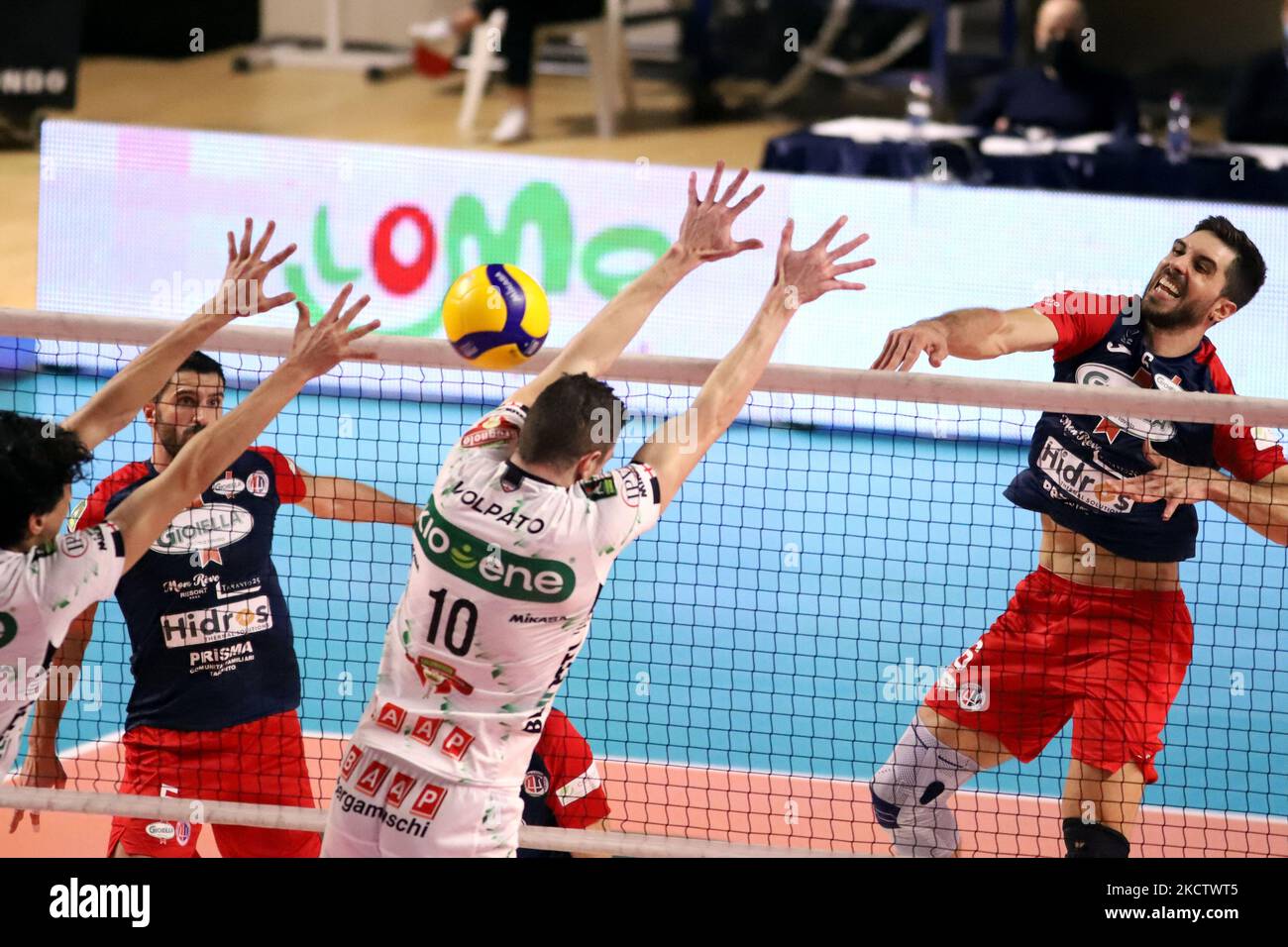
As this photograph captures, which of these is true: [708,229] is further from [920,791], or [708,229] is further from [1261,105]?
[1261,105]

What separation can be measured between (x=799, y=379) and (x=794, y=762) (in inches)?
103

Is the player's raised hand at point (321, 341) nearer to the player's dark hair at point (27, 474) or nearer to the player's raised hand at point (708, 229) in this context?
the player's dark hair at point (27, 474)

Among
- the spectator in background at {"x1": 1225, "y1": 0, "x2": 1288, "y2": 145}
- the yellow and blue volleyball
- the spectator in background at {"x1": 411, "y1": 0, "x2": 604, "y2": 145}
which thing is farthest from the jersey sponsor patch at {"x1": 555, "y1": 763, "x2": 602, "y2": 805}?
the spectator in background at {"x1": 411, "y1": 0, "x2": 604, "y2": 145}

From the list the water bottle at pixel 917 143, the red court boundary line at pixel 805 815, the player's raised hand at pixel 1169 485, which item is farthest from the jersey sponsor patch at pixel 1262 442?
the water bottle at pixel 917 143

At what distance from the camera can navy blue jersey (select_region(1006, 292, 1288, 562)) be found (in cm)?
525

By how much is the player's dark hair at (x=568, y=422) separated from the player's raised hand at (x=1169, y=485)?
1.84 meters

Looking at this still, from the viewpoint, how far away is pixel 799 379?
4.84 meters

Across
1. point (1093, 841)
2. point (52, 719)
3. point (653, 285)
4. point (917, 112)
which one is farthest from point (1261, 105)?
point (52, 719)

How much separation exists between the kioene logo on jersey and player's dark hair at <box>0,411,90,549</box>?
0.99 m

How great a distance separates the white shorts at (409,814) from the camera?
13.6 ft

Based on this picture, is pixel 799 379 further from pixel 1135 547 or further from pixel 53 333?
pixel 53 333

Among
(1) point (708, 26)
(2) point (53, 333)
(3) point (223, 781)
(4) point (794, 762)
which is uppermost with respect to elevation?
(1) point (708, 26)

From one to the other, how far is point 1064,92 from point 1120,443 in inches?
328

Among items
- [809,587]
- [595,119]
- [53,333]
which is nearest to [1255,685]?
[809,587]
